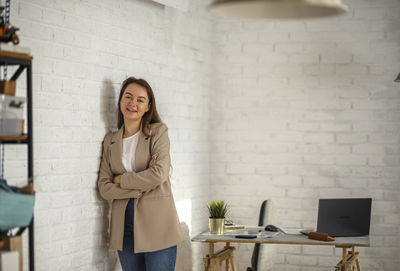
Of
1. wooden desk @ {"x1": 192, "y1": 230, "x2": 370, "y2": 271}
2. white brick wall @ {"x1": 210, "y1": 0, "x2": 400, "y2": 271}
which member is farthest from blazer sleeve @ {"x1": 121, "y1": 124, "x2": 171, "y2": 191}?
white brick wall @ {"x1": 210, "y1": 0, "x2": 400, "y2": 271}

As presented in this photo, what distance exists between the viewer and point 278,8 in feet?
6.70

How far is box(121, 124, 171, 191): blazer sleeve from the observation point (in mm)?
3574

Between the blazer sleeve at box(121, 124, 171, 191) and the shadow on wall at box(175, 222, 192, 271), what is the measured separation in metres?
1.11

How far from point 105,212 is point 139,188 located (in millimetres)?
402

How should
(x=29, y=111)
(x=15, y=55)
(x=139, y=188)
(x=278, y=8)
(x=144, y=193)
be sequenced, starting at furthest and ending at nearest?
(x=144, y=193), (x=139, y=188), (x=29, y=111), (x=15, y=55), (x=278, y=8)

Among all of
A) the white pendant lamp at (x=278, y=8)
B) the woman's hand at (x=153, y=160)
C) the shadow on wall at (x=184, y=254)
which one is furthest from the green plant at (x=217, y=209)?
the white pendant lamp at (x=278, y=8)

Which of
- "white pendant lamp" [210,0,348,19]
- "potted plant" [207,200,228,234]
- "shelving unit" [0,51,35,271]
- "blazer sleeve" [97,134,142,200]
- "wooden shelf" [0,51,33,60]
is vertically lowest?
"potted plant" [207,200,228,234]

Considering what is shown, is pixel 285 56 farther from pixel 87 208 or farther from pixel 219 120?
pixel 87 208

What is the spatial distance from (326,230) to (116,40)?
199 cm

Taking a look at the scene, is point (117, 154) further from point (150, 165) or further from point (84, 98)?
point (84, 98)

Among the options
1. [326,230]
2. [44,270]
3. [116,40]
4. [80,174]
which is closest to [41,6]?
[116,40]

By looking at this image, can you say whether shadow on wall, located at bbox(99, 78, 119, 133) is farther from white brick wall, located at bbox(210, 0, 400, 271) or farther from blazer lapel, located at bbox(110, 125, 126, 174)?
white brick wall, located at bbox(210, 0, 400, 271)

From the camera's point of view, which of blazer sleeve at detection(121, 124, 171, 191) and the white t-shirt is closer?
blazer sleeve at detection(121, 124, 171, 191)

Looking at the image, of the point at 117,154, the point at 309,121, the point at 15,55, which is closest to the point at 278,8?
the point at 15,55
